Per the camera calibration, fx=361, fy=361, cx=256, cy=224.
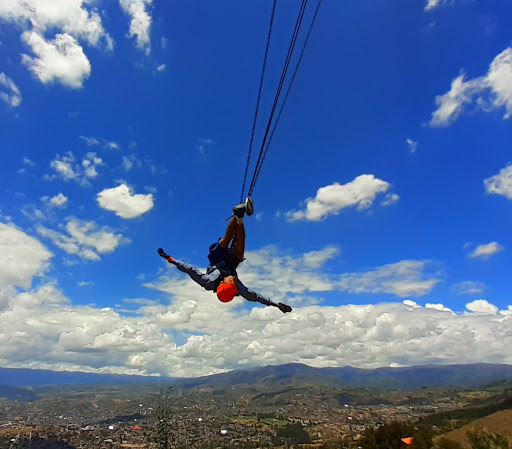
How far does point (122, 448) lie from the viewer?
114438mm

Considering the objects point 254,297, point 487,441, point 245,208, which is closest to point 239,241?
point 245,208

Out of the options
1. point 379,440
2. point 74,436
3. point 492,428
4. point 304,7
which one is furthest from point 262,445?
point 304,7

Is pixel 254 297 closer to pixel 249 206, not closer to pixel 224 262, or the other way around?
pixel 224 262

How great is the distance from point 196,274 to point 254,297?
2.25 metres

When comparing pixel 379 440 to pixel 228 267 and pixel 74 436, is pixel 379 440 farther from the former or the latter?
pixel 74 436

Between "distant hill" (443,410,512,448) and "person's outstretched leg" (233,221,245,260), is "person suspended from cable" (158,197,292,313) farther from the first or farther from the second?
"distant hill" (443,410,512,448)

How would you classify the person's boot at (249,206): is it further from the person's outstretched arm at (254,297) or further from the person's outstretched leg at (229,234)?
the person's outstretched arm at (254,297)

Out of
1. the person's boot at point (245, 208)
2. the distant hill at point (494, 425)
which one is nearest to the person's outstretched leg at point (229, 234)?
the person's boot at point (245, 208)

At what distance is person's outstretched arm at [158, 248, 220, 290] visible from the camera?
1157 cm

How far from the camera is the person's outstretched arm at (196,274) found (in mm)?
11570

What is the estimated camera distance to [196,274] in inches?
463

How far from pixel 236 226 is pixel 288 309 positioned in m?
3.81

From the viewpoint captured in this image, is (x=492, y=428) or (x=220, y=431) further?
(x=220, y=431)

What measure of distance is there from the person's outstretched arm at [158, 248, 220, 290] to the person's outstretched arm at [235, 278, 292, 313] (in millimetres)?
803
